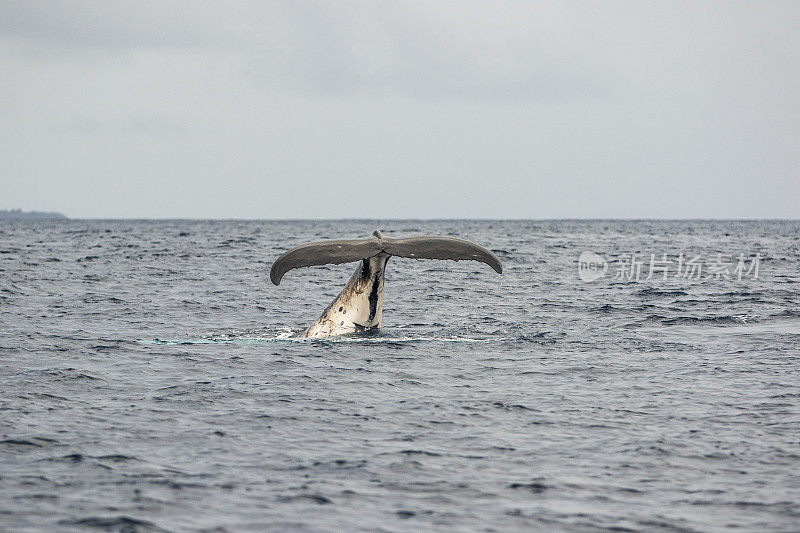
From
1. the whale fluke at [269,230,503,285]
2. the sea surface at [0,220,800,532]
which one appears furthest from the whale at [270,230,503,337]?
the sea surface at [0,220,800,532]

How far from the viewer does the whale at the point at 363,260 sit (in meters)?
13.2

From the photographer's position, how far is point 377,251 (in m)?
14.5

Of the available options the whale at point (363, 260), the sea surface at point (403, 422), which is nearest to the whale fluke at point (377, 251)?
the whale at point (363, 260)

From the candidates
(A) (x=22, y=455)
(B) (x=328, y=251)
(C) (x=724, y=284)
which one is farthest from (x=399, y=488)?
(C) (x=724, y=284)

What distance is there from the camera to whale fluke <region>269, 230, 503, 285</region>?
1308cm

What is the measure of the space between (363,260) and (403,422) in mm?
5183

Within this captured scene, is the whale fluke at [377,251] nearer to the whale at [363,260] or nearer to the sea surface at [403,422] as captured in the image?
the whale at [363,260]

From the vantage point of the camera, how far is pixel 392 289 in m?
29.7

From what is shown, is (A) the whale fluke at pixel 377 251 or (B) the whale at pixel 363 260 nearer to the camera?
(A) the whale fluke at pixel 377 251

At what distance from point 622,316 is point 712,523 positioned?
1399cm

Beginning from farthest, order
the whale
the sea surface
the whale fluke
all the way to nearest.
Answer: the whale → the whale fluke → the sea surface

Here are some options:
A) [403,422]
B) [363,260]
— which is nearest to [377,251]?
[363,260]

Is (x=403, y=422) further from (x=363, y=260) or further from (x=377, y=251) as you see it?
(x=363, y=260)

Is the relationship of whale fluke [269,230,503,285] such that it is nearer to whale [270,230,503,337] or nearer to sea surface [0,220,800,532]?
whale [270,230,503,337]
